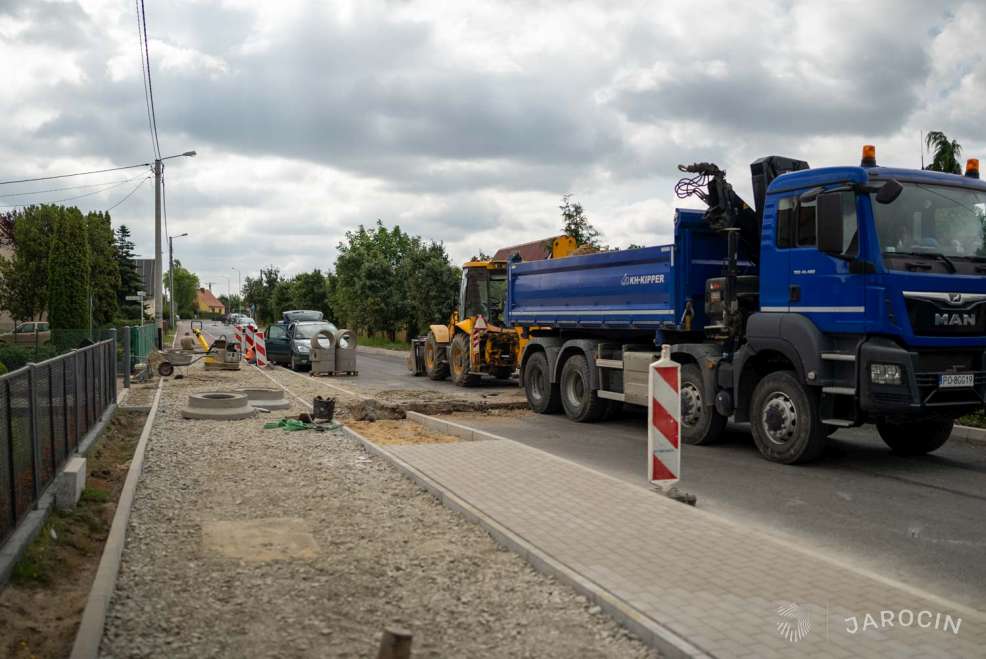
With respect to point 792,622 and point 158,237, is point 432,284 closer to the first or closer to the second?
point 158,237

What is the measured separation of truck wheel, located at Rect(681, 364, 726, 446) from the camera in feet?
36.1

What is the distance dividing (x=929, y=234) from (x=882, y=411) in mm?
2001

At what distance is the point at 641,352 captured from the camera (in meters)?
12.5

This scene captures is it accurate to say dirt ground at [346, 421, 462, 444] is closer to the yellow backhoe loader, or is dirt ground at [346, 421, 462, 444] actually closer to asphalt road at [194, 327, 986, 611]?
asphalt road at [194, 327, 986, 611]

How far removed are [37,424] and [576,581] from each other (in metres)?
4.66

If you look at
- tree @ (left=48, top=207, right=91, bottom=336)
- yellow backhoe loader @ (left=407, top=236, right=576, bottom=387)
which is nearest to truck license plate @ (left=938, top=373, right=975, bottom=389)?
yellow backhoe loader @ (left=407, top=236, right=576, bottom=387)

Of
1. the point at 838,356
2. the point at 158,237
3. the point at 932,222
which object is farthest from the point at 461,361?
the point at 158,237

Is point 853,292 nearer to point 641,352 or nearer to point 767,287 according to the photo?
point 767,287

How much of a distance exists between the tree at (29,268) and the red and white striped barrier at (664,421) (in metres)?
38.4

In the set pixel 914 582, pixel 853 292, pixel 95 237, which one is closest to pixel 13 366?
pixel 853 292

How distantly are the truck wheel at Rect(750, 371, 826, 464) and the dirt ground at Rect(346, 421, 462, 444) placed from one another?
12.6 feet

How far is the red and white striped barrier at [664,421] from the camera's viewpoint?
741cm

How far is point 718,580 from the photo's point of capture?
16.3 feet

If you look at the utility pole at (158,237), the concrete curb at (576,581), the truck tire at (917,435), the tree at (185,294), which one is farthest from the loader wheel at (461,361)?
the tree at (185,294)
